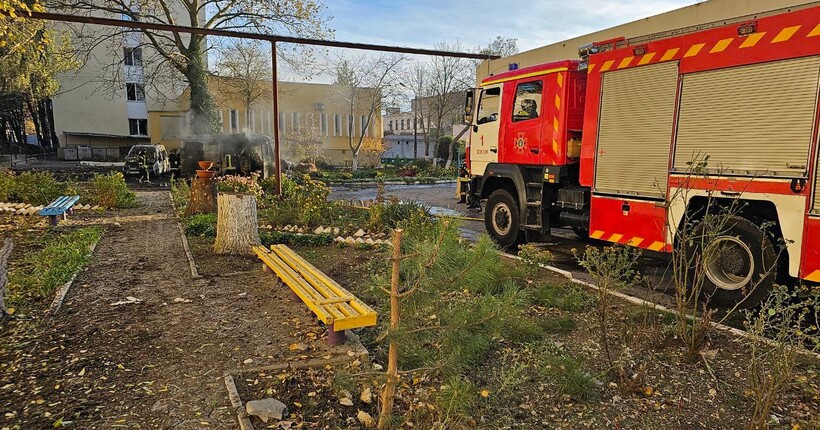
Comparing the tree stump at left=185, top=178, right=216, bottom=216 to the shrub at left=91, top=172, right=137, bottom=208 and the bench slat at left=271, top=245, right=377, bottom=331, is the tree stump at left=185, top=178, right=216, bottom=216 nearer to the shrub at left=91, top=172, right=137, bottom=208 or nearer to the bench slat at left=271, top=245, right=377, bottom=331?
the shrub at left=91, top=172, right=137, bottom=208

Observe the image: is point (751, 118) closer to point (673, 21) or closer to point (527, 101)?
point (527, 101)

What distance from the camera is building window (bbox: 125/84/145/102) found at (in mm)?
44344

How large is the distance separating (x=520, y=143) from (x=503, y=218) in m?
Answer: 1.41

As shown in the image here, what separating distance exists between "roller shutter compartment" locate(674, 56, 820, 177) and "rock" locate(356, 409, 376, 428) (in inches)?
183

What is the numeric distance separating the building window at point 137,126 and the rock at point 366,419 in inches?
1928

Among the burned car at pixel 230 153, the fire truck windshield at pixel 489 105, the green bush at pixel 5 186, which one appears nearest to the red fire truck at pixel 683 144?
the fire truck windshield at pixel 489 105

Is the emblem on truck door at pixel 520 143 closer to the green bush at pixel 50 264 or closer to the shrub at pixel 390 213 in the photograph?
the shrub at pixel 390 213

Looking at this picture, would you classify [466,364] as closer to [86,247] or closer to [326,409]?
[326,409]

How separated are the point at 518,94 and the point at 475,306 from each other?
20.2 ft

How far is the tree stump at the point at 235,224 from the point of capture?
23.9ft

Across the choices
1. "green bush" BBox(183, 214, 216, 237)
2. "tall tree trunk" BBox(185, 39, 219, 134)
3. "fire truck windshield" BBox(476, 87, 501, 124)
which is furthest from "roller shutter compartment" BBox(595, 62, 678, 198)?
"tall tree trunk" BBox(185, 39, 219, 134)

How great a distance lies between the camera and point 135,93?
146ft

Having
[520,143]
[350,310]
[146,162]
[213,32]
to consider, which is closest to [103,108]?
[146,162]

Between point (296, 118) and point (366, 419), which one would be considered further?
point (296, 118)
